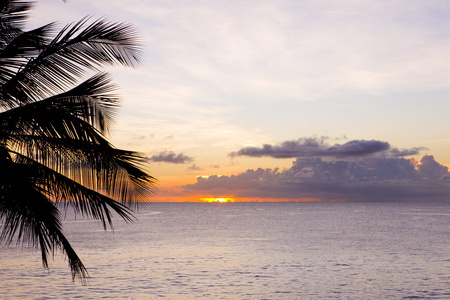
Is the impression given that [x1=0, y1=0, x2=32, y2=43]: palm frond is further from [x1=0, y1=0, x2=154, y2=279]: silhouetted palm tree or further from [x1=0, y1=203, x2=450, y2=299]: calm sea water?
[x1=0, y1=203, x2=450, y2=299]: calm sea water

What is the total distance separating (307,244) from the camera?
190ft

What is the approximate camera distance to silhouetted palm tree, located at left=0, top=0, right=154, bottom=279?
764 cm

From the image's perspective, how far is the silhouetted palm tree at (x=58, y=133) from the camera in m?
7.64

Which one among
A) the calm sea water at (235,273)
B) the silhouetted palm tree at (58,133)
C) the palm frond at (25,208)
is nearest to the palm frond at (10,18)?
the silhouetted palm tree at (58,133)

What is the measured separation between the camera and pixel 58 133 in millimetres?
7832

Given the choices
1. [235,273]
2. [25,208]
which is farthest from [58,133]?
[235,273]

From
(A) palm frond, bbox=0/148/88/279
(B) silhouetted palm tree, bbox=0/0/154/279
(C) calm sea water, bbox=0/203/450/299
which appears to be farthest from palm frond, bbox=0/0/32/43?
(C) calm sea water, bbox=0/203/450/299

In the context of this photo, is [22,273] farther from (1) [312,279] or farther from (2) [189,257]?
(1) [312,279]

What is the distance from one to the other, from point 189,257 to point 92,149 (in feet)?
119

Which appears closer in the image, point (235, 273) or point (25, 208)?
point (25, 208)

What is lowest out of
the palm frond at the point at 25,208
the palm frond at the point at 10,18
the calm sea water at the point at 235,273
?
the calm sea water at the point at 235,273

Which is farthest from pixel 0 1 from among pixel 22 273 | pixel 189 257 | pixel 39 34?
pixel 189 257

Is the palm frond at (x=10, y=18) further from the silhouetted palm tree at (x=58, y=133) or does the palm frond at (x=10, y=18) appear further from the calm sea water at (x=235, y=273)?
the calm sea water at (x=235, y=273)

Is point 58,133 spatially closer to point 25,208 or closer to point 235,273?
point 25,208
